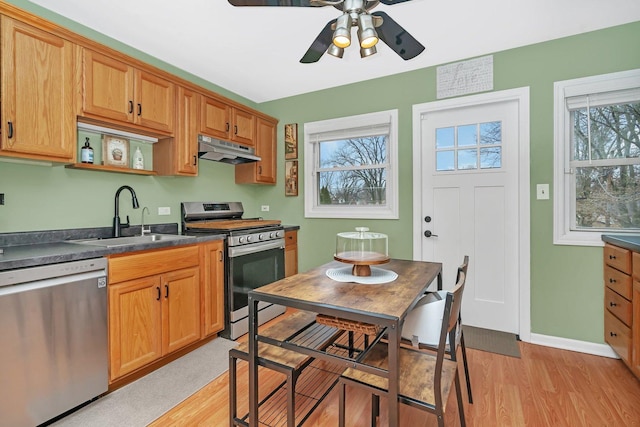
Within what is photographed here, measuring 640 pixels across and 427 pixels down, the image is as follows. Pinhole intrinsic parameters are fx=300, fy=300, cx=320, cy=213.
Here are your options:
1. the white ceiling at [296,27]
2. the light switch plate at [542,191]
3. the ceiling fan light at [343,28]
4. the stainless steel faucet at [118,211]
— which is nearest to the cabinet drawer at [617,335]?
the light switch plate at [542,191]

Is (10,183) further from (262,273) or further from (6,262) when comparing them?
(262,273)

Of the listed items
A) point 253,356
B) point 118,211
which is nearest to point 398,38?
point 253,356

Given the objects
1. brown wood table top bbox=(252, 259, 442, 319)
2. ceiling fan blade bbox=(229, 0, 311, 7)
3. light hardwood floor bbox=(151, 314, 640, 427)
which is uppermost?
ceiling fan blade bbox=(229, 0, 311, 7)

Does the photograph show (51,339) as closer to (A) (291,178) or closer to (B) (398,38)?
(B) (398,38)

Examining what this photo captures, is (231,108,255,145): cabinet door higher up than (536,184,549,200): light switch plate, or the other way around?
(231,108,255,145): cabinet door

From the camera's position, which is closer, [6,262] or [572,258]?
[6,262]

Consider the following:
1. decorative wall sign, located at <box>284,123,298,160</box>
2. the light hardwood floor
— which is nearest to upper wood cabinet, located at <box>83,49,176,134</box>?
decorative wall sign, located at <box>284,123,298,160</box>

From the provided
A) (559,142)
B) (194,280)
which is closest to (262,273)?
(194,280)

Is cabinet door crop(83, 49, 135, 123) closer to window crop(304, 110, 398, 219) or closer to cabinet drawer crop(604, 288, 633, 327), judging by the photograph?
window crop(304, 110, 398, 219)

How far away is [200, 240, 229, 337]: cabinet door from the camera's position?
248cm

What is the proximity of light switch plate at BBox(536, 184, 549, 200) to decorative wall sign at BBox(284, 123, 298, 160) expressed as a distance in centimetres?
250

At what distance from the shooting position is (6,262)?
1.38 meters

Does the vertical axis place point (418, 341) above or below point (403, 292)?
below

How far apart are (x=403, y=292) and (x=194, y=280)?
5.68ft
